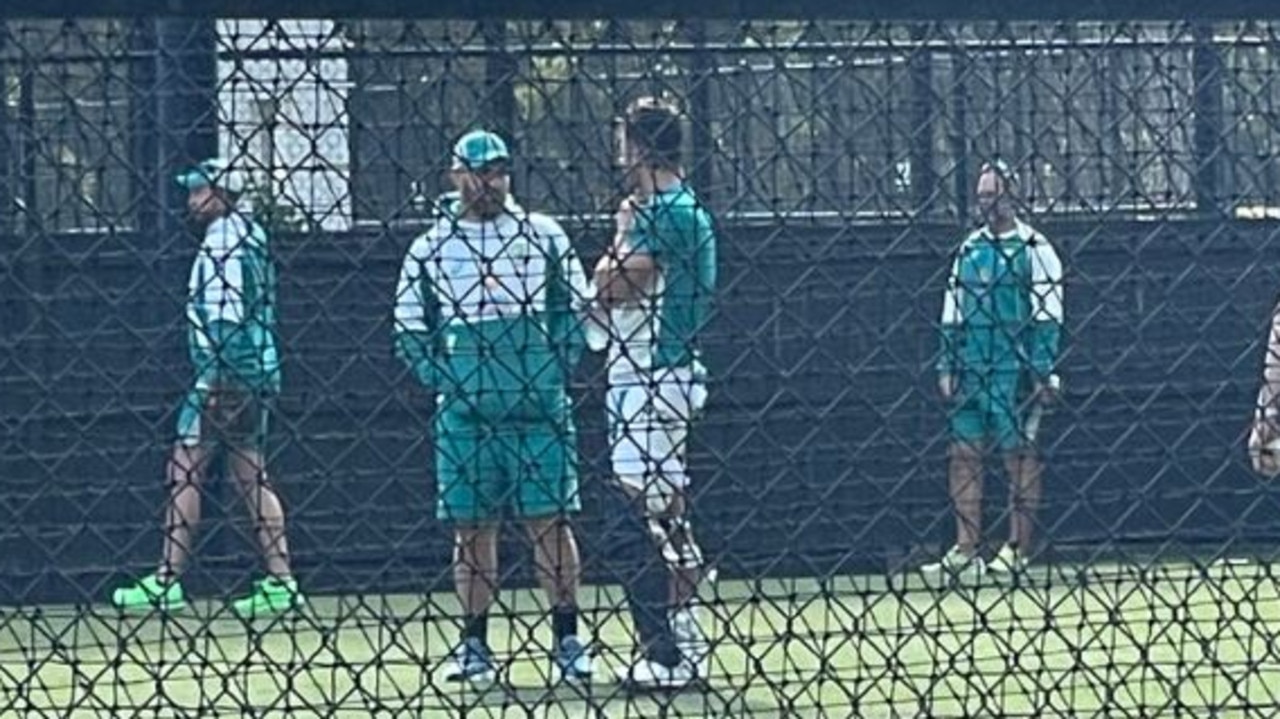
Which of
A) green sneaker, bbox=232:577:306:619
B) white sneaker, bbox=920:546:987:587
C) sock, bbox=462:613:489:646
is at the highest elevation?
green sneaker, bbox=232:577:306:619

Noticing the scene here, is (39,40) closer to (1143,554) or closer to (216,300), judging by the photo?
(216,300)

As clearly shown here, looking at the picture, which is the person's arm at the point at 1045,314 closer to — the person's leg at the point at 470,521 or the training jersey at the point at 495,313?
the training jersey at the point at 495,313

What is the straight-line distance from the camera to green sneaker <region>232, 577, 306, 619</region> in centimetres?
379

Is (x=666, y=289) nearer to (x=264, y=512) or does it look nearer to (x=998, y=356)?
(x=998, y=356)

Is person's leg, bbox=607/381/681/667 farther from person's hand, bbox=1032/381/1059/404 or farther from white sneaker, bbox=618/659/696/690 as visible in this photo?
person's hand, bbox=1032/381/1059/404

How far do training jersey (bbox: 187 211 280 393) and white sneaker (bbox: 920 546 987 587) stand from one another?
1005 millimetres

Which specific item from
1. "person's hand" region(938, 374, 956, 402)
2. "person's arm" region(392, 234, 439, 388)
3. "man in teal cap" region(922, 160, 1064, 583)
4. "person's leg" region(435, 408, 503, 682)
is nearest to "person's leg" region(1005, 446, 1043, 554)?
"man in teal cap" region(922, 160, 1064, 583)

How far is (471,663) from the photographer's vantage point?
403 cm

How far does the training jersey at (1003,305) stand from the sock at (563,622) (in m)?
0.65

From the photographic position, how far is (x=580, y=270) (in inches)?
150

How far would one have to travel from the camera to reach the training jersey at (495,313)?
12.6ft

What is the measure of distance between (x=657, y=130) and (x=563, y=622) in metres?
0.74

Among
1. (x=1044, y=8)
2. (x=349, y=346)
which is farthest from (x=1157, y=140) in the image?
(x=349, y=346)

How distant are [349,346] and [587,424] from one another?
374 mm
